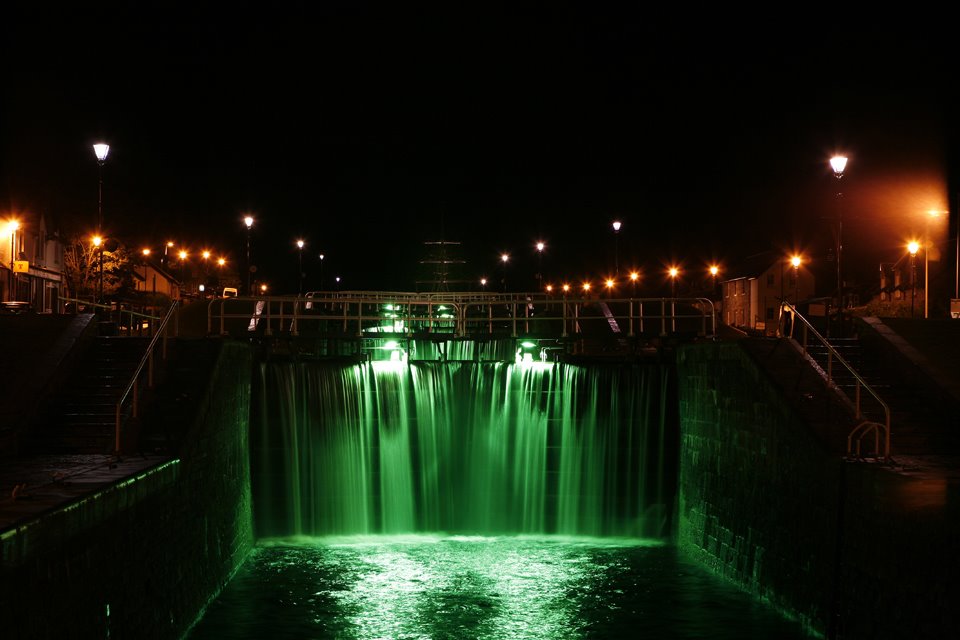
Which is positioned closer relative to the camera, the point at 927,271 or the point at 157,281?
the point at 927,271

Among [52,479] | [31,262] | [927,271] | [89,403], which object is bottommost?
[52,479]

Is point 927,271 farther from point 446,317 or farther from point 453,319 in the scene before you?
point 446,317

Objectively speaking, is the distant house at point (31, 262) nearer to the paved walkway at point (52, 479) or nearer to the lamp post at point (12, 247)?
the lamp post at point (12, 247)

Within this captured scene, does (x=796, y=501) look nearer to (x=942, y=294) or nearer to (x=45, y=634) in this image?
(x=45, y=634)

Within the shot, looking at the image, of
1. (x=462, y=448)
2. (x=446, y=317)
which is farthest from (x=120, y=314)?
(x=462, y=448)

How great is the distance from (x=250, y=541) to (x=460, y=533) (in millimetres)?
4754

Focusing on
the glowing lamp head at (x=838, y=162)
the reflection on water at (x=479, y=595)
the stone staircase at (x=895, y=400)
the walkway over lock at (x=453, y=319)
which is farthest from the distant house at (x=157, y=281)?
the stone staircase at (x=895, y=400)

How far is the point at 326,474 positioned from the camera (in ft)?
77.1

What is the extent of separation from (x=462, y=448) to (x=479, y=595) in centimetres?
694

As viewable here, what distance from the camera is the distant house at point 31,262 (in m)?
49.0

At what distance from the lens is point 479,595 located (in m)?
17.8

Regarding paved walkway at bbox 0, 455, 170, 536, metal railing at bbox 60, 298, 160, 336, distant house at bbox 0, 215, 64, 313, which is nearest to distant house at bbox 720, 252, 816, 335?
distant house at bbox 0, 215, 64, 313

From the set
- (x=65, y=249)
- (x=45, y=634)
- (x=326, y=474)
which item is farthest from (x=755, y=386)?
(x=65, y=249)

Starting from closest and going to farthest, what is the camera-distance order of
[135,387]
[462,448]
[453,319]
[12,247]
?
[135,387] < [462,448] < [453,319] < [12,247]
